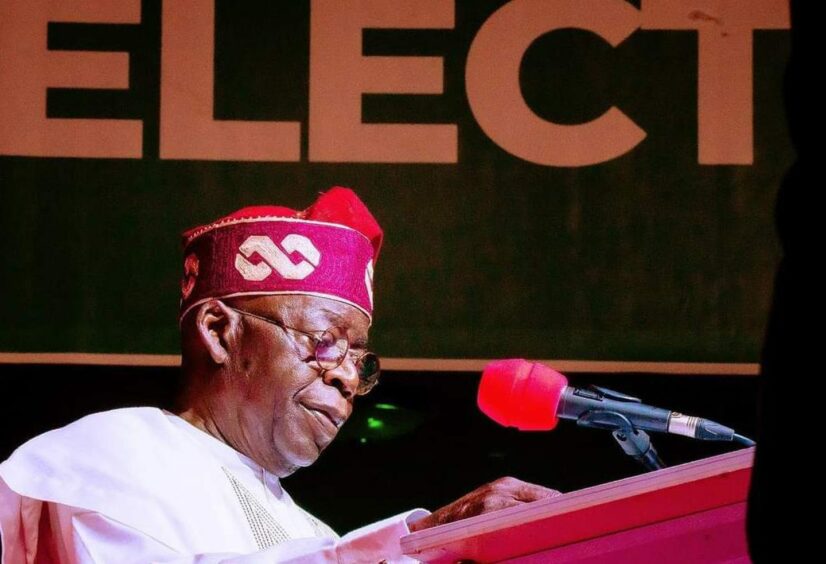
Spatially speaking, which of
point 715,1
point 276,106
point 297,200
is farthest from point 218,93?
point 715,1

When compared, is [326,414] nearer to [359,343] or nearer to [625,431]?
[359,343]

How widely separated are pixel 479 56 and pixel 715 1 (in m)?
0.81

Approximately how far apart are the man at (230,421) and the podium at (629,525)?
915mm

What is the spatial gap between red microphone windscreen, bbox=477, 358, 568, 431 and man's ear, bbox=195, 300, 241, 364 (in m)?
1.10

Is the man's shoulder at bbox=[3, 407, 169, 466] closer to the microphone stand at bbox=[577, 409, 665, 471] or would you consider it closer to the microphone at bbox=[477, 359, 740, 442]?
the microphone at bbox=[477, 359, 740, 442]

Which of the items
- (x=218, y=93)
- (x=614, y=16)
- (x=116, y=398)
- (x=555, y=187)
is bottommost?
(x=116, y=398)

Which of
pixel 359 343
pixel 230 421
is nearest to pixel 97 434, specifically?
pixel 230 421

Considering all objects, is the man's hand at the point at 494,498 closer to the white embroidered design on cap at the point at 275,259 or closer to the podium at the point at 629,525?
the podium at the point at 629,525

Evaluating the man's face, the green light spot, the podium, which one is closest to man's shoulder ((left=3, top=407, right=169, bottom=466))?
the man's face

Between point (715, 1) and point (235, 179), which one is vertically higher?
point (715, 1)

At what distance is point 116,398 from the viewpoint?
4.28 metres

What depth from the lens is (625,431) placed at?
7.99 feet

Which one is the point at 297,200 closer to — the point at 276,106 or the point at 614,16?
the point at 276,106

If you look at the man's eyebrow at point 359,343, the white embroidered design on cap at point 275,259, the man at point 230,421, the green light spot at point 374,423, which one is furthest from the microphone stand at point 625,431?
the green light spot at point 374,423
